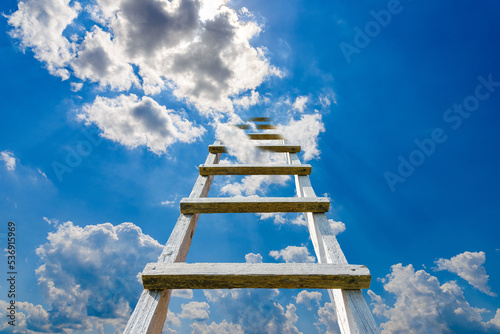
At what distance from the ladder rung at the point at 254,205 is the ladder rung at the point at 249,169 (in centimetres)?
62

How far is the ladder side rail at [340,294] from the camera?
117 cm

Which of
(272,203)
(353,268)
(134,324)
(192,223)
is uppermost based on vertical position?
(272,203)

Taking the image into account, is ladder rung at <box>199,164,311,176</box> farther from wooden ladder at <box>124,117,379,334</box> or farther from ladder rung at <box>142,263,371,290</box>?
ladder rung at <box>142,263,371,290</box>

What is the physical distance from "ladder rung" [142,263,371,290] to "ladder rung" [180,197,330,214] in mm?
574

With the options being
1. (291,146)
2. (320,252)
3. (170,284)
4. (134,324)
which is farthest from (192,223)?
(291,146)

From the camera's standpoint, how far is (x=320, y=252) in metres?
1.76

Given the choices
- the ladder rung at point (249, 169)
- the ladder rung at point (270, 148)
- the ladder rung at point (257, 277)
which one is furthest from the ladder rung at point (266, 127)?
the ladder rung at point (257, 277)

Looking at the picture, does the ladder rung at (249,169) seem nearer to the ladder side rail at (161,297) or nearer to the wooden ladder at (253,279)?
the ladder side rail at (161,297)

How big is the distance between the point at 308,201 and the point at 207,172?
3.49 ft

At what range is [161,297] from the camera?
130 centimetres

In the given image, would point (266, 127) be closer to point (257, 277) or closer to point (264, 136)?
point (264, 136)

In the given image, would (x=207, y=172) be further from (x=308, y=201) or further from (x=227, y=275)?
(x=227, y=275)

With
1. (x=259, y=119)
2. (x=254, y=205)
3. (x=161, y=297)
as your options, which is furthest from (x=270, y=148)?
(x=161, y=297)

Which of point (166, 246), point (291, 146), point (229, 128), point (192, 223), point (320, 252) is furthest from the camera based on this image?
point (229, 128)
